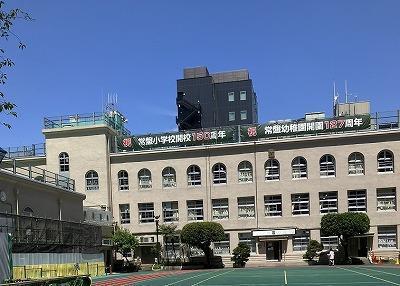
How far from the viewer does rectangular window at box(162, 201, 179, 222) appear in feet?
171

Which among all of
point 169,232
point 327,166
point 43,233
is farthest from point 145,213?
point 43,233

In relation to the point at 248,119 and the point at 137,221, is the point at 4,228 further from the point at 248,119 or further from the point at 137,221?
the point at 248,119

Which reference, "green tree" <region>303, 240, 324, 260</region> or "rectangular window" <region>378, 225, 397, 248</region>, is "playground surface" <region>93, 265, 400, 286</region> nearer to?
"green tree" <region>303, 240, 324, 260</region>

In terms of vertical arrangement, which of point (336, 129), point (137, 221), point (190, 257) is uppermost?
point (336, 129)

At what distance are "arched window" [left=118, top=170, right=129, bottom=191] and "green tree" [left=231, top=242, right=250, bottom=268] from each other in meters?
12.6

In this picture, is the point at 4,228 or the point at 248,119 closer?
the point at 4,228

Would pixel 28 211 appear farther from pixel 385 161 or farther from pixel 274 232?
pixel 385 161

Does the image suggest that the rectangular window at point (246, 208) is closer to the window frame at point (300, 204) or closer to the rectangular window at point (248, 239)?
the rectangular window at point (248, 239)

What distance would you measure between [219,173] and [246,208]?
4.12 m

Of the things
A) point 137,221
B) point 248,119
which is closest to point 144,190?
point 137,221

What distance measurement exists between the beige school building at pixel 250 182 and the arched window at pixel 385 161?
0.08 metres

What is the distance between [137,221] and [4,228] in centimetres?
2973

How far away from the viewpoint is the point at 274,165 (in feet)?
165

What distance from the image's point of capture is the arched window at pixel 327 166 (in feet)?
161
